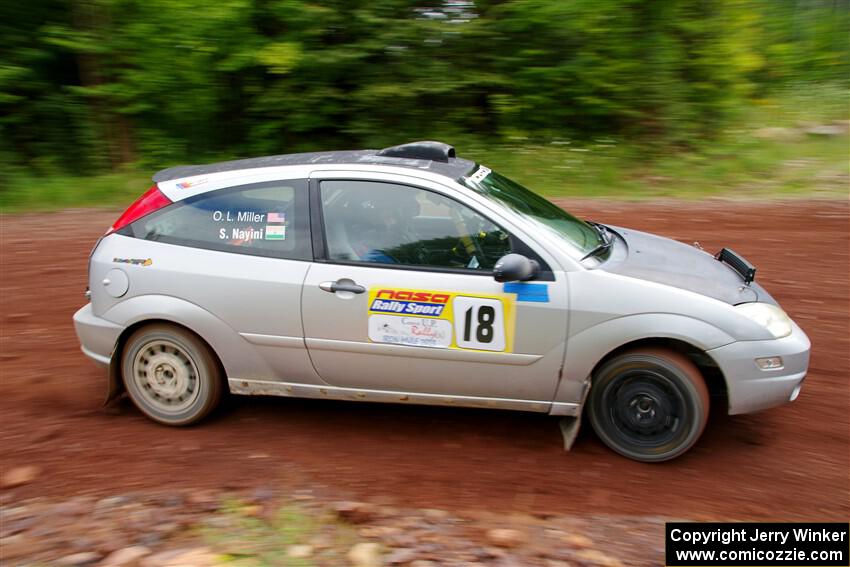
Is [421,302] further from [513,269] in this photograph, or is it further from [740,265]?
[740,265]

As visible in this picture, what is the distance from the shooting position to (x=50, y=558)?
3.62 meters

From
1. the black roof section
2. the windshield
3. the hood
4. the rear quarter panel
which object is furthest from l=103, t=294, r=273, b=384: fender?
the hood

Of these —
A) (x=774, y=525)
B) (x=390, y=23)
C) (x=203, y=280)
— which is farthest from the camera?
(x=390, y=23)

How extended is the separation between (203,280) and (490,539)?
2244 mm

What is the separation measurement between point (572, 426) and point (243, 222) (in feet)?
7.63

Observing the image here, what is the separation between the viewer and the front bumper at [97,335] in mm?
4816

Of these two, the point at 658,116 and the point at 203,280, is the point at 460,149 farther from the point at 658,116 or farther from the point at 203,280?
the point at 203,280

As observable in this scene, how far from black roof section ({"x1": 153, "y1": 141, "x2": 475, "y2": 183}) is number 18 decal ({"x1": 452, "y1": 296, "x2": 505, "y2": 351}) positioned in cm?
89

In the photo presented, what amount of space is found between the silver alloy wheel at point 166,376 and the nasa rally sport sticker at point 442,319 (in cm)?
127

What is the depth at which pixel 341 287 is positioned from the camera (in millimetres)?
4465

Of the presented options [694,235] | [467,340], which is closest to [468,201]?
[467,340]

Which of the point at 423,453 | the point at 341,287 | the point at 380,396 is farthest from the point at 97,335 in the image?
the point at 423,453

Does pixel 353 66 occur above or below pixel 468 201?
above

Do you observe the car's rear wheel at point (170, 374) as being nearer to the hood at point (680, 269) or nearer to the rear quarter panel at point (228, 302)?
the rear quarter panel at point (228, 302)
